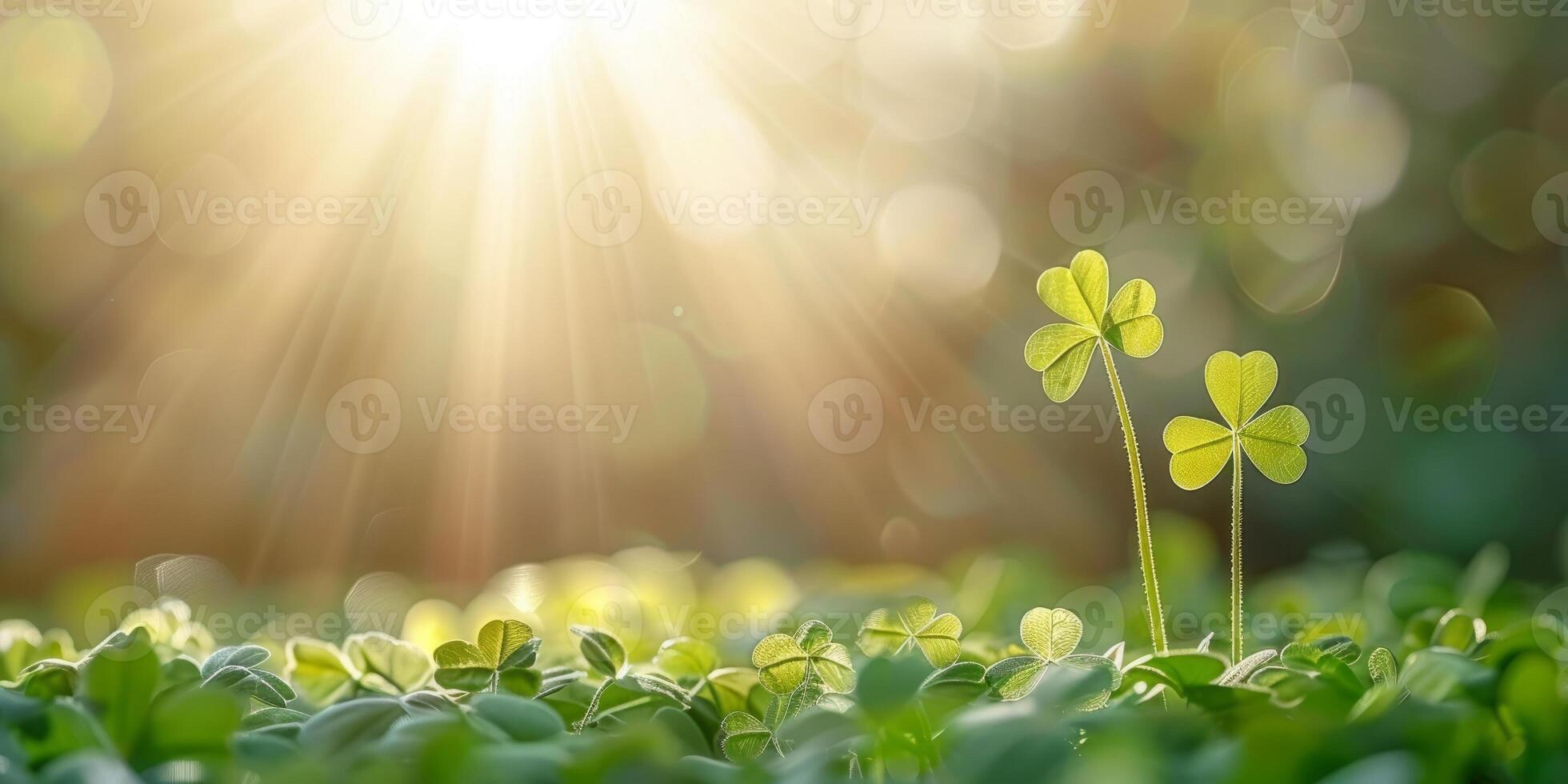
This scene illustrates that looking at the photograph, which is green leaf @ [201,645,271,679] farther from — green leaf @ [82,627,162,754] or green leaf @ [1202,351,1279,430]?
green leaf @ [1202,351,1279,430]

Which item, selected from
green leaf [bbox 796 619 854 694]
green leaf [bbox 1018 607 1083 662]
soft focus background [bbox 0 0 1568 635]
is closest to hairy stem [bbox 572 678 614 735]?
green leaf [bbox 796 619 854 694]

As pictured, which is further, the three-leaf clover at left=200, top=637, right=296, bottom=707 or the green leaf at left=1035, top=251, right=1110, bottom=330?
the green leaf at left=1035, top=251, right=1110, bottom=330

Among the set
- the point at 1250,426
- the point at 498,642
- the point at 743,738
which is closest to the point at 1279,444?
the point at 1250,426

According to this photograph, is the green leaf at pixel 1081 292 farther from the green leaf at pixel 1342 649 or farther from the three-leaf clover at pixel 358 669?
the three-leaf clover at pixel 358 669

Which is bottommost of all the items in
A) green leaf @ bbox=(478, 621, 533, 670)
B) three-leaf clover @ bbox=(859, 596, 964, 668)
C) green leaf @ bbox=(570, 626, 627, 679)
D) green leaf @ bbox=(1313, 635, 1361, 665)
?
three-leaf clover @ bbox=(859, 596, 964, 668)

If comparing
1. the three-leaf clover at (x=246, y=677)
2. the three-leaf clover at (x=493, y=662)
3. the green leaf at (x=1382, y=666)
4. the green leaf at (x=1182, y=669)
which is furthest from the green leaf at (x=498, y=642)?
the green leaf at (x=1382, y=666)

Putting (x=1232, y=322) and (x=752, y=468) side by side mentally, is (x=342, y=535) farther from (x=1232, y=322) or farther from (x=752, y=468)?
(x=1232, y=322)

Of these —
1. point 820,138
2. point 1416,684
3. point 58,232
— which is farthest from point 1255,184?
point 58,232
